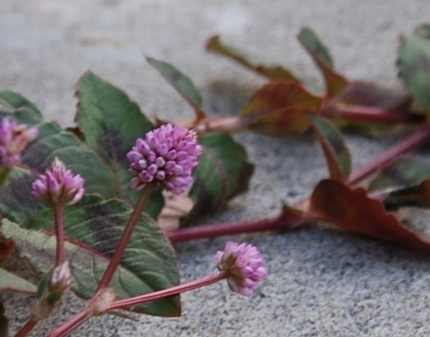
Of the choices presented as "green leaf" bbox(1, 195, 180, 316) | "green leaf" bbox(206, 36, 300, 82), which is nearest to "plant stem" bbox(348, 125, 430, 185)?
"green leaf" bbox(206, 36, 300, 82)

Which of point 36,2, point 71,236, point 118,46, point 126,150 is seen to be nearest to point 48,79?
point 118,46

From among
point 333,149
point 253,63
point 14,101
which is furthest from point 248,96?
point 14,101

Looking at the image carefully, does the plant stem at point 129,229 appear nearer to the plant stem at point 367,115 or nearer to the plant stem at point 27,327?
the plant stem at point 27,327

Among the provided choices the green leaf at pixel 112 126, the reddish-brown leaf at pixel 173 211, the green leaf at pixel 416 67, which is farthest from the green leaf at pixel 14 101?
the green leaf at pixel 416 67

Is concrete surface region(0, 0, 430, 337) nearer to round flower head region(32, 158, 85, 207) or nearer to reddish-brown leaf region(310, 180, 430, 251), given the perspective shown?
reddish-brown leaf region(310, 180, 430, 251)

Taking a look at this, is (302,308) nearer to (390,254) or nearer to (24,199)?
(390,254)

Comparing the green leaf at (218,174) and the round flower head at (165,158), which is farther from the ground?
the round flower head at (165,158)

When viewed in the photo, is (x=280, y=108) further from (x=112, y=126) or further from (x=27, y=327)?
(x=27, y=327)

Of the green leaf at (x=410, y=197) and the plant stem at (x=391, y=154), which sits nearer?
the green leaf at (x=410, y=197)
